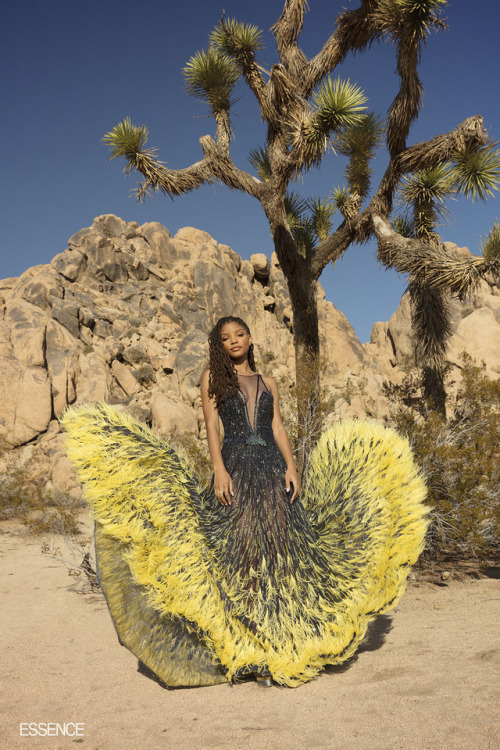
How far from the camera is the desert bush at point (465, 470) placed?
483 cm

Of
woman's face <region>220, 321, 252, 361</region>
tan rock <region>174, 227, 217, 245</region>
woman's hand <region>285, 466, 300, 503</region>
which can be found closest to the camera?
woman's hand <region>285, 466, 300, 503</region>

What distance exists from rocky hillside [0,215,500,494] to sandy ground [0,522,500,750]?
14.8 ft

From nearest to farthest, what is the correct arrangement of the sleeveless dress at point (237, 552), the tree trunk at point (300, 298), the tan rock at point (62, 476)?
the sleeveless dress at point (237, 552) < the tree trunk at point (300, 298) < the tan rock at point (62, 476)

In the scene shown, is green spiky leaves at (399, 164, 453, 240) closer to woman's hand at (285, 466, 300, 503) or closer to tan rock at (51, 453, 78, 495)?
woman's hand at (285, 466, 300, 503)

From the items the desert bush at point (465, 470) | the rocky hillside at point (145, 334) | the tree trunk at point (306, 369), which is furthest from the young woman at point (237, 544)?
the rocky hillside at point (145, 334)

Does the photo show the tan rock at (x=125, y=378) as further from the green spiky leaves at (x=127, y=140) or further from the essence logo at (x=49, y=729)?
the essence logo at (x=49, y=729)

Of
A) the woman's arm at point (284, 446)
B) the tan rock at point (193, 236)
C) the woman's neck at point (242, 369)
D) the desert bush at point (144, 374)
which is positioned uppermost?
the tan rock at point (193, 236)

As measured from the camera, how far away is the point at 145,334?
22953mm

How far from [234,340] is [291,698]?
190 centimetres

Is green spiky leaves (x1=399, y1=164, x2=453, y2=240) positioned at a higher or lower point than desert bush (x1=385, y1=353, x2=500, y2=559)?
higher

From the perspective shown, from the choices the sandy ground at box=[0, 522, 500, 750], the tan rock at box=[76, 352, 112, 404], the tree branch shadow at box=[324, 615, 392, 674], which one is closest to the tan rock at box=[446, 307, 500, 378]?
the tan rock at box=[76, 352, 112, 404]

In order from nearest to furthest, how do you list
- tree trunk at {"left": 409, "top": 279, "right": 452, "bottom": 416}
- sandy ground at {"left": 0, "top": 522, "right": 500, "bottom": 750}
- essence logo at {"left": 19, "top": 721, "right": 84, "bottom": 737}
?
sandy ground at {"left": 0, "top": 522, "right": 500, "bottom": 750} < essence logo at {"left": 19, "top": 721, "right": 84, "bottom": 737} < tree trunk at {"left": 409, "top": 279, "right": 452, "bottom": 416}

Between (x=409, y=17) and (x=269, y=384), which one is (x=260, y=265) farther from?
(x=269, y=384)

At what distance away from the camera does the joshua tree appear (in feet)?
20.2
